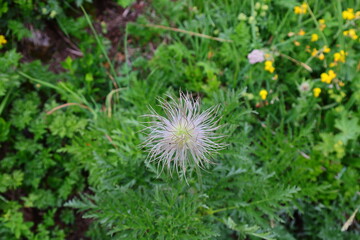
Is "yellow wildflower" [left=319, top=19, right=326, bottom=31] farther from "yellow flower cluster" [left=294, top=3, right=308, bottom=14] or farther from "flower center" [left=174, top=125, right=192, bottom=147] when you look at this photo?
"flower center" [left=174, top=125, right=192, bottom=147]

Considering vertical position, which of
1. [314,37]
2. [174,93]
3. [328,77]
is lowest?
[174,93]

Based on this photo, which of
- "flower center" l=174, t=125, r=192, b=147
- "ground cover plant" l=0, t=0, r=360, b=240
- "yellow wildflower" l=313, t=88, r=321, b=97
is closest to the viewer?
"flower center" l=174, t=125, r=192, b=147

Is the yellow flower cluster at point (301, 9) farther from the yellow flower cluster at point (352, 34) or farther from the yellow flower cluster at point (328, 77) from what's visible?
the yellow flower cluster at point (328, 77)

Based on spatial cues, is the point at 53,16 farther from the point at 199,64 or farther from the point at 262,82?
the point at 262,82

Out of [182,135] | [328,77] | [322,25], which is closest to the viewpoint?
[182,135]

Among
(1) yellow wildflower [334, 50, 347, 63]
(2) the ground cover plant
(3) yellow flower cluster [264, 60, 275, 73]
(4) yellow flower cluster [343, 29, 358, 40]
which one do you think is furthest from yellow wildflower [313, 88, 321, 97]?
(4) yellow flower cluster [343, 29, 358, 40]

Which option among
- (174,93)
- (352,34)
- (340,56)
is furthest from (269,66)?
(174,93)

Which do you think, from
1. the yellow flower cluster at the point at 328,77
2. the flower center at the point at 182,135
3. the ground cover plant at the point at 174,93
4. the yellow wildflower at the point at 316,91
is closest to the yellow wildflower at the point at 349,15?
the ground cover plant at the point at 174,93

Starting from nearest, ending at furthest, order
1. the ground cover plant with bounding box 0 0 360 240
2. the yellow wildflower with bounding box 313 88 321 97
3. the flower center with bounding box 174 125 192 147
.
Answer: the flower center with bounding box 174 125 192 147 → the ground cover plant with bounding box 0 0 360 240 → the yellow wildflower with bounding box 313 88 321 97

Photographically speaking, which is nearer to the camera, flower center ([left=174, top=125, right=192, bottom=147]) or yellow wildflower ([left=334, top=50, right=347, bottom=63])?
flower center ([left=174, top=125, right=192, bottom=147])

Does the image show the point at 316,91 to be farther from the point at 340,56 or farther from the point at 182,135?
the point at 182,135
